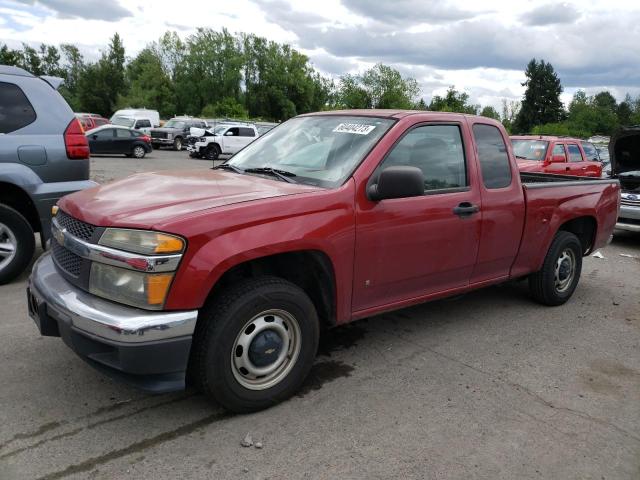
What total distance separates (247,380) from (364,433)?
730 millimetres

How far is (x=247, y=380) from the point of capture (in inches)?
124

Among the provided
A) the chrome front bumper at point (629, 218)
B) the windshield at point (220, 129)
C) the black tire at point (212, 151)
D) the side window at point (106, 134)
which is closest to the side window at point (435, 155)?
the chrome front bumper at point (629, 218)

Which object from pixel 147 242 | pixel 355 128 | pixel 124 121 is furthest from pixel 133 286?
pixel 124 121

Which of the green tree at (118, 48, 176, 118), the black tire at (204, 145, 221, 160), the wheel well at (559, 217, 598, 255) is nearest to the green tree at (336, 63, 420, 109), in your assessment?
the green tree at (118, 48, 176, 118)

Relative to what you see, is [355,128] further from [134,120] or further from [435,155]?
[134,120]

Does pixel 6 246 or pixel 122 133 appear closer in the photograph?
pixel 6 246

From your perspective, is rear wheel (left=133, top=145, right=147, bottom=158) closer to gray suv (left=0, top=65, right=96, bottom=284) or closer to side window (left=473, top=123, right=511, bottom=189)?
gray suv (left=0, top=65, right=96, bottom=284)

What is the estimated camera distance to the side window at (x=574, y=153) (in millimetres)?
13445

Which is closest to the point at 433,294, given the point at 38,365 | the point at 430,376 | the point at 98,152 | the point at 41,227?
the point at 430,376

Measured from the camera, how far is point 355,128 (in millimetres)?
3922

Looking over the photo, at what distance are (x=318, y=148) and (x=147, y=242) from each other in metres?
1.61

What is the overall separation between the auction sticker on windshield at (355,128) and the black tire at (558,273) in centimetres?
247

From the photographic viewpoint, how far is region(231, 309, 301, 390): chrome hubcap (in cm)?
308

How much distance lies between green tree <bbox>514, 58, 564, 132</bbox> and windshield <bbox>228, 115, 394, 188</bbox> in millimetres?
98391
